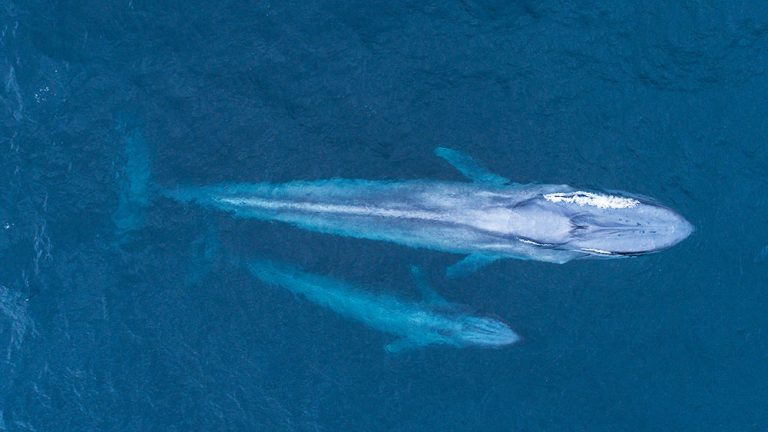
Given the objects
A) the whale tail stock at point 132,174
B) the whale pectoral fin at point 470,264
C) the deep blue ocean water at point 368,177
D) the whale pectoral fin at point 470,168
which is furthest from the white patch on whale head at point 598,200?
the whale tail stock at point 132,174

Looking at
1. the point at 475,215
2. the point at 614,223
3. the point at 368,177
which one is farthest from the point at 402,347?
the point at 614,223

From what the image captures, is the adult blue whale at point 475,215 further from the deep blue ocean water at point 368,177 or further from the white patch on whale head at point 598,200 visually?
the deep blue ocean water at point 368,177

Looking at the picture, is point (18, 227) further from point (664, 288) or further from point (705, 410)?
point (705, 410)

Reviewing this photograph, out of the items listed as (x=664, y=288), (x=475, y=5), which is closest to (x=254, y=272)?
(x=475, y=5)

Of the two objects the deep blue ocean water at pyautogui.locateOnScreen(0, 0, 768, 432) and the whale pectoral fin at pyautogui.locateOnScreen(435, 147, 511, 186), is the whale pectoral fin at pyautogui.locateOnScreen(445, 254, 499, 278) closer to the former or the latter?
the deep blue ocean water at pyautogui.locateOnScreen(0, 0, 768, 432)

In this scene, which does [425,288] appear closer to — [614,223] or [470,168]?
[470,168]

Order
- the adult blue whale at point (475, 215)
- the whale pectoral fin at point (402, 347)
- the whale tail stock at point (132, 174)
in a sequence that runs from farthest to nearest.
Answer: the whale pectoral fin at point (402, 347) < the whale tail stock at point (132, 174) < the adult blue whale at point (475, 215)
